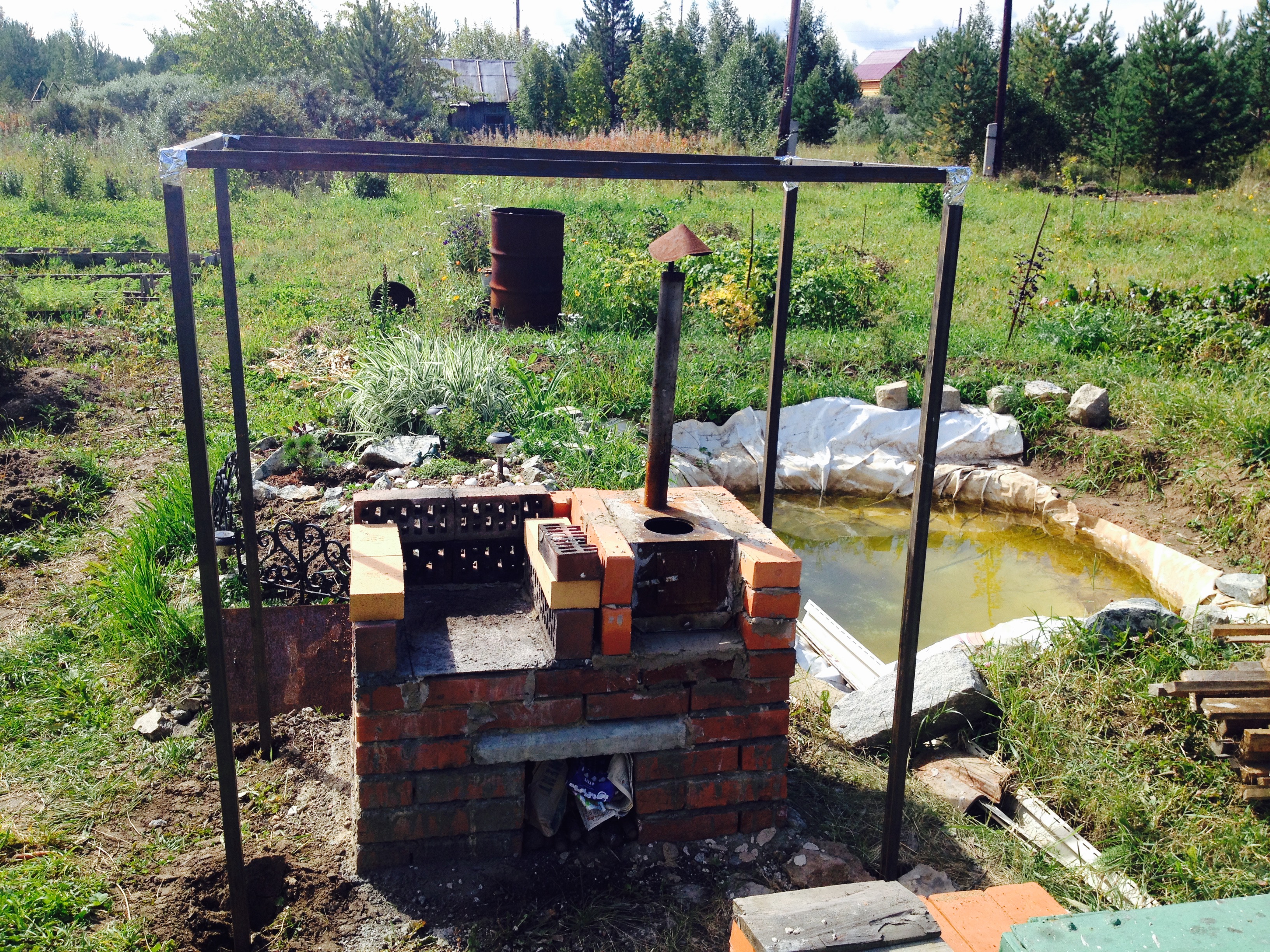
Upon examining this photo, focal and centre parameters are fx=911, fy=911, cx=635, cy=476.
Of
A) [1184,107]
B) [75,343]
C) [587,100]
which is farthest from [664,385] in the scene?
[587,100]

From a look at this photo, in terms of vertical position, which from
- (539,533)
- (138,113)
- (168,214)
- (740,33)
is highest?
(740,33)

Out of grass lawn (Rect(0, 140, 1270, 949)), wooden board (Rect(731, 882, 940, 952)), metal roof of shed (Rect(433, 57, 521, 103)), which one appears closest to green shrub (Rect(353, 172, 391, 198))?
grass lawn (Rect(0, 140, 1270, 949))

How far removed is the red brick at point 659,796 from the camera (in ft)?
9.05

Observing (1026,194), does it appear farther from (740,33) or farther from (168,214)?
(740,33)

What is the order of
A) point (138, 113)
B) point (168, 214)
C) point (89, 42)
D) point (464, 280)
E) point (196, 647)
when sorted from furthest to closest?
point (89, 42)
point (138, 113)
point (464, 280)
point (196, 647)
point (168, 214)

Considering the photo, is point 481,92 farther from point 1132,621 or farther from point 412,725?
point 412,725

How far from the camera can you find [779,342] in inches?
128

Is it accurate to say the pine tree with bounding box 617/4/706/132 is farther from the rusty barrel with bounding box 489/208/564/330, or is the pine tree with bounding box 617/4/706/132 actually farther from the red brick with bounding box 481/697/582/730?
the red brick with bounding box 481/697/582/730

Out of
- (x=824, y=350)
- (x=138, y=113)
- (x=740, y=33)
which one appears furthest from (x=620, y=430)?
(x=740, y=33)

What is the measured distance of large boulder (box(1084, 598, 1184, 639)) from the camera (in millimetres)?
4285

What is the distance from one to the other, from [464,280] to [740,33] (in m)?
35.5

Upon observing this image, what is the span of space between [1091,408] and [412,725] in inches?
272

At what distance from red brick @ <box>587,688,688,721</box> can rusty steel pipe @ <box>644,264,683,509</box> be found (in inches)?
23.9

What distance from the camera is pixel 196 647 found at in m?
3.71
